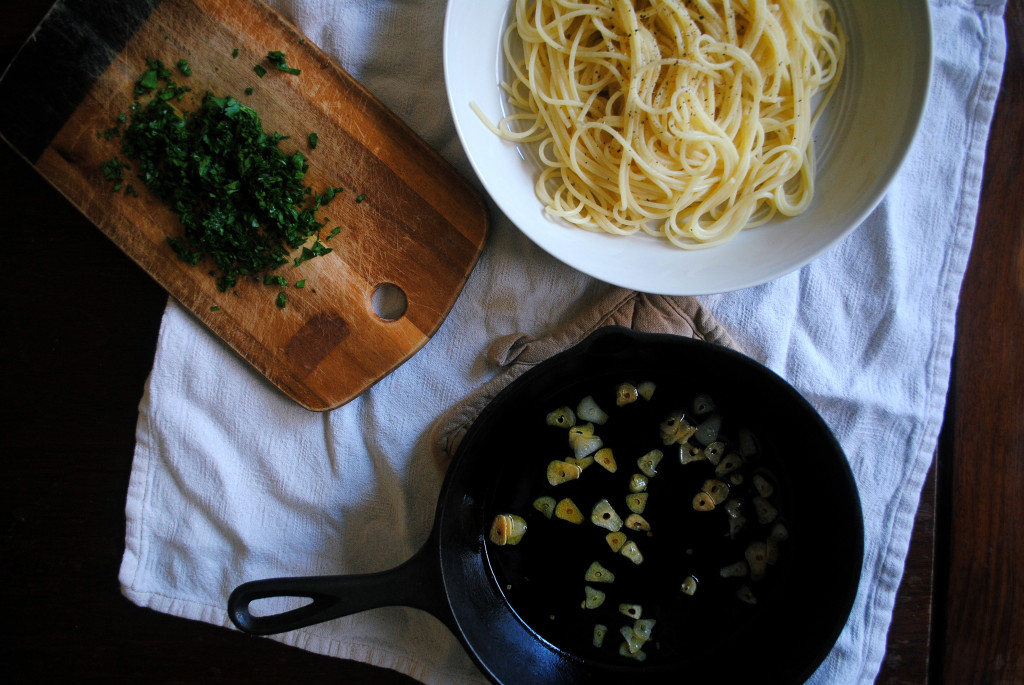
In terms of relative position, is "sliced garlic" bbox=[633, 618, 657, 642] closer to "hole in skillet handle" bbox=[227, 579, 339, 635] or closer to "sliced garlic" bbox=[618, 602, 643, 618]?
"sliced garlic" bbox=[618, 602, 643, 618]

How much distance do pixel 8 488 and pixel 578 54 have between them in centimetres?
188

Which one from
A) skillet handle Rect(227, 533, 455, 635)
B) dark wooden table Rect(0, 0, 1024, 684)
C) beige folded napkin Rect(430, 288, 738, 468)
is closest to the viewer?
skillet handle Rect(227, 533, 455, 635)

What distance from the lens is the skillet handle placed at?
1276mm

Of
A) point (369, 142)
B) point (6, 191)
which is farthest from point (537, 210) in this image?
point (6, 191)

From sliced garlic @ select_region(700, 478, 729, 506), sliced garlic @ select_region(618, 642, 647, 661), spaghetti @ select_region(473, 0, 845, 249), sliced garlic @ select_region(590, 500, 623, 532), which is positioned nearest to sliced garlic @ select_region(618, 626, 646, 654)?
sliced garlic @ select_region(618, 642, 647, 661)

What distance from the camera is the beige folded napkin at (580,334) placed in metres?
1.50

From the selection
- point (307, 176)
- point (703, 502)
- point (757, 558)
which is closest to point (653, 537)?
point (703, 502)

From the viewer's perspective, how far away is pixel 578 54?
1410mm

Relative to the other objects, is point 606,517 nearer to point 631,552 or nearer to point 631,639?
point 631,552

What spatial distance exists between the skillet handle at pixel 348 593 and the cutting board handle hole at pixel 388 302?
0.56 m

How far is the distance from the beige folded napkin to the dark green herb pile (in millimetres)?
505

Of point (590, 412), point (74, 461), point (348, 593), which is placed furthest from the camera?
point (74, 461)

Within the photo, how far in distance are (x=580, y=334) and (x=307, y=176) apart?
78 cm

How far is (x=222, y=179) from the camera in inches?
59.5
